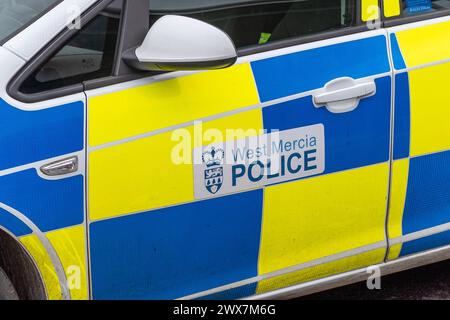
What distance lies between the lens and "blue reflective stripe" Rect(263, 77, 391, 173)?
10.1 ft

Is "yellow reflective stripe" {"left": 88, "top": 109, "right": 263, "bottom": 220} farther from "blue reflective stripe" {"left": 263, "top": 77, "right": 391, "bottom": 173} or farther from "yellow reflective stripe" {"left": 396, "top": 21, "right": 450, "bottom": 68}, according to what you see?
"yellow reflective stripe" {"left": 396, "top": 21, "right": 450, "bottom": 68}

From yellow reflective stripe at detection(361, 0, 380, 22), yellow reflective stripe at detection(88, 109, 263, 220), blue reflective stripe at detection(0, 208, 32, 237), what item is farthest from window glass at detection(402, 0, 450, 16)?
blue reflective stripe at detection(0, 208, 32, 237)

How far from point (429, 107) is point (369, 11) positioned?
1.19ft

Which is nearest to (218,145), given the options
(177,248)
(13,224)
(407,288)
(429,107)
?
(177,248)

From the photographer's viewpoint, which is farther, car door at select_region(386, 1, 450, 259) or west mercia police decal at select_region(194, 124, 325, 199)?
car door at select_region(386, 1, 450, 259)

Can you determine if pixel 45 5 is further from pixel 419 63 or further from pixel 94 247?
pixel 419 63

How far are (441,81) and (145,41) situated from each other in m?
1.02

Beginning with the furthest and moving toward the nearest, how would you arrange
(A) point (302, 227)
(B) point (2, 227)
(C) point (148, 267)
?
(A) point (302, 227)
(C) point (148, 267)
(B) point (2, 227)

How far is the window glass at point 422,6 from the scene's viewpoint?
133 inches

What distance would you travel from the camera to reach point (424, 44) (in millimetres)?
3324

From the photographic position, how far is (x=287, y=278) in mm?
3264

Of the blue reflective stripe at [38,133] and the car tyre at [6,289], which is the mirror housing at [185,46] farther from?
the car tyre at [6,289]

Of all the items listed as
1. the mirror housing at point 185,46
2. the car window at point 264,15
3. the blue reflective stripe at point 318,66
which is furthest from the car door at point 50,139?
the blue reflective stripe at point 318,66

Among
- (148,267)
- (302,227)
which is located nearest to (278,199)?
(302,227)
